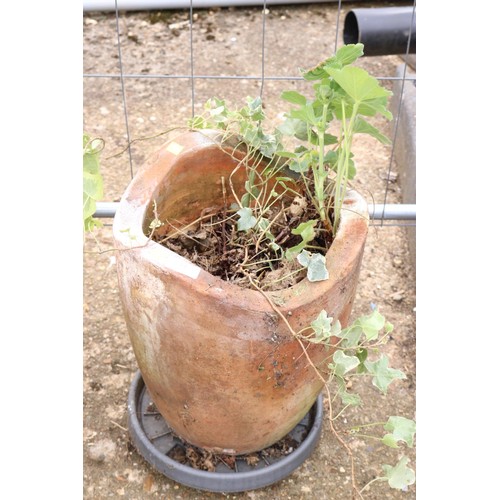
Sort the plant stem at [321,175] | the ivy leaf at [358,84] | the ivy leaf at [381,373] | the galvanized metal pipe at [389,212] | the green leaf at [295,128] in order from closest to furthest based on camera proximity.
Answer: the ivy leaf at [358,84] → the ivy leaf at [381,373] → the plant stem at [321,175] → the green leaf at [295,128] → the galvanized metal pipe at [389,212]

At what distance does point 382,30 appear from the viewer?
9.02 ft

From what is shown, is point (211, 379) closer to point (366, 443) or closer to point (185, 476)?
point (185, 476)

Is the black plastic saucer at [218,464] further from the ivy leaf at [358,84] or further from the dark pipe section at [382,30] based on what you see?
the dark pipe section at [382,30]

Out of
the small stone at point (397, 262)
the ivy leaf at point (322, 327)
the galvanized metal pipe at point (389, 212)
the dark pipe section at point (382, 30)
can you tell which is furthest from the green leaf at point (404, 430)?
the dark pipe section at point (382, 30)

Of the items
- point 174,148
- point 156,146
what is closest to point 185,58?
point 156,146


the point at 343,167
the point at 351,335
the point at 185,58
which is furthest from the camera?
the point at 185,58

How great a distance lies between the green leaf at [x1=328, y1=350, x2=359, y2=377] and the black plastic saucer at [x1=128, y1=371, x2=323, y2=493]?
50cm

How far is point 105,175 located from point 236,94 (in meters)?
0.87

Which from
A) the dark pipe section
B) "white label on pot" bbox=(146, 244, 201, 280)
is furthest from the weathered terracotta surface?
the dark pipe section

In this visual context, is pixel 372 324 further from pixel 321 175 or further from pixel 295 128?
pixel 295 128

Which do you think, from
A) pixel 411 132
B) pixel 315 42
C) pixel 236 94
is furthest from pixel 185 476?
pixel 315 42

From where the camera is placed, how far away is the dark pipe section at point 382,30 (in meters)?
2.75

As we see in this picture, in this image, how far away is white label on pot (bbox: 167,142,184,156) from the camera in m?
1.52

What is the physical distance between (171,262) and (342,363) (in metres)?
0.36
